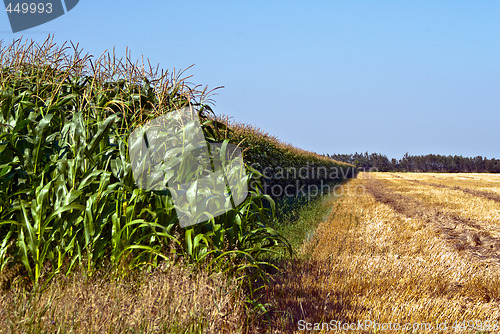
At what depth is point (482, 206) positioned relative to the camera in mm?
12477

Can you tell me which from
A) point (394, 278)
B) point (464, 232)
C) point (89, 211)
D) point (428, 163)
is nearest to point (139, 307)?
point (89, 211)

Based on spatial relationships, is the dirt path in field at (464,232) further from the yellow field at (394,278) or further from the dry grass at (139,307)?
the dry grass at (139,307)

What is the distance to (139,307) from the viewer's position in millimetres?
2807

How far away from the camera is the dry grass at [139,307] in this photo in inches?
101

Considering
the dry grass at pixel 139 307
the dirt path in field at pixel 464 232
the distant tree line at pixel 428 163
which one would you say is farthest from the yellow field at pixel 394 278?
the distant tree line at pixel 428 163

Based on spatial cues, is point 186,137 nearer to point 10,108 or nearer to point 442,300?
point 10,108

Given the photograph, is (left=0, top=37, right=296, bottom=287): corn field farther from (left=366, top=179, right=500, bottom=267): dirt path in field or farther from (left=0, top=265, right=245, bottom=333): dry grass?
(left=366, top=179, right=500, bottom=267): dirt path in field

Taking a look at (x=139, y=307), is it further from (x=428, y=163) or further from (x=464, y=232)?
(x=428, y=163)

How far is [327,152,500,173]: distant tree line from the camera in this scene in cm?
6881

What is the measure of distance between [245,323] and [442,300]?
2.20 meters

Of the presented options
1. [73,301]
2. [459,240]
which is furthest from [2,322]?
[459,240]

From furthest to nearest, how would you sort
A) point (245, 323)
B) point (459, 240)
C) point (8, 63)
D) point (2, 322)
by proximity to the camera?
point (459, 240) → point (8, 63) → point (245, 323) → point (2, 322)

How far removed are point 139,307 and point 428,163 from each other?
78932 millimetres

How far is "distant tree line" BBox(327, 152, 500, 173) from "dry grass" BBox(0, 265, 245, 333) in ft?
218
